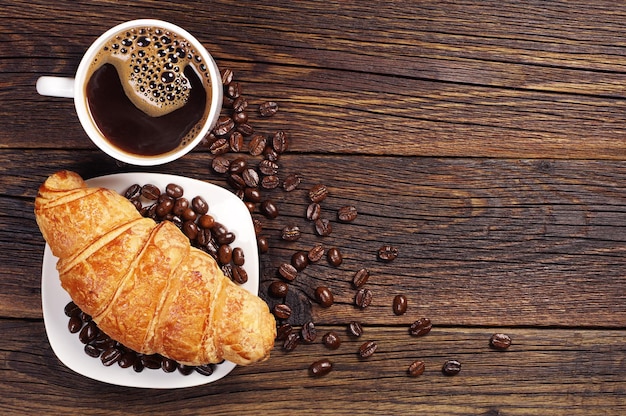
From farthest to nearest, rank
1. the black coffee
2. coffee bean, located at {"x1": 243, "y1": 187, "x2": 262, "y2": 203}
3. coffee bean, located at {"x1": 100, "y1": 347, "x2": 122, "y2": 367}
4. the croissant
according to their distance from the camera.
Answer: coffee bean, located at {"x1": 243, "y1": 187, "x2": 262, "y2": 203} < coffee bean, located at {"x1": 100, "y1": 347, "x2": 122, "y2": 367} < the black coffee < the croissant

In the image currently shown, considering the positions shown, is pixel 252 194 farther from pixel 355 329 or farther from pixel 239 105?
pixel 355 329

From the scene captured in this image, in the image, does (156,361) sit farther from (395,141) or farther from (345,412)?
(395,141)

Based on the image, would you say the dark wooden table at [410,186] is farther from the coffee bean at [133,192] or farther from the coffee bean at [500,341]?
the coffee bean at [133,192]

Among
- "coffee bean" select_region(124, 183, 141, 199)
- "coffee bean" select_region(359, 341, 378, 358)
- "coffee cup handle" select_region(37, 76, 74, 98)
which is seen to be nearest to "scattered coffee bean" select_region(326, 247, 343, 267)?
"coffee bean" select_region(359, 341, 378, 358)

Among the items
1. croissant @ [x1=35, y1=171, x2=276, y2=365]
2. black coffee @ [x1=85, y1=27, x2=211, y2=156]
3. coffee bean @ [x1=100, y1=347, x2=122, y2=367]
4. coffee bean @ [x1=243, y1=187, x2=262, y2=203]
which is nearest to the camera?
croissant @ [x1=35, y1=171, x2=276, y2=365]

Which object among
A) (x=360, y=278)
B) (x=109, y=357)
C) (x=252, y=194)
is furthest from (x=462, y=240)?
(x=109, y=357)

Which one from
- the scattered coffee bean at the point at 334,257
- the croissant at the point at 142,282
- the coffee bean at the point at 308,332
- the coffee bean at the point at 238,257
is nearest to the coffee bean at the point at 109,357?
the croissant at the point at 142,282

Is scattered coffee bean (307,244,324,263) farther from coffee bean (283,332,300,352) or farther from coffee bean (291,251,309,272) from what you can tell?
coffee bean (283,332,300,352)
